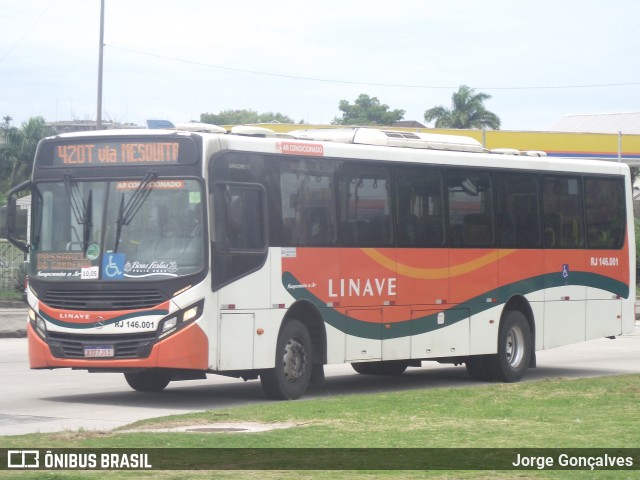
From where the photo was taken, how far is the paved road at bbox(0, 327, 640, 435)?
1441 cm

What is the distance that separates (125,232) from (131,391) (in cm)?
307

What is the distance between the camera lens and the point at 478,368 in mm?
20484

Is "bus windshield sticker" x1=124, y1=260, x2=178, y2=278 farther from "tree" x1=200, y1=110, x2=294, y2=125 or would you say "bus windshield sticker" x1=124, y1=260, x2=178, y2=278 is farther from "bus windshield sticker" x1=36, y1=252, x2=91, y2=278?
"tree" x1=200, y1=110, x2=294, y2=125

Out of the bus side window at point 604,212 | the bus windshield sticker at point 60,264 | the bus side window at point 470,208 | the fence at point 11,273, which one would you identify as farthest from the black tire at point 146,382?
the fence at point 11,273

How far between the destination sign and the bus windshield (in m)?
0.25

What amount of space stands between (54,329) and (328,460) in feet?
22.0

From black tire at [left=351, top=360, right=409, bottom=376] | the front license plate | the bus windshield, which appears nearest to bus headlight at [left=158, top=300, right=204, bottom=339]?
the bus windshield

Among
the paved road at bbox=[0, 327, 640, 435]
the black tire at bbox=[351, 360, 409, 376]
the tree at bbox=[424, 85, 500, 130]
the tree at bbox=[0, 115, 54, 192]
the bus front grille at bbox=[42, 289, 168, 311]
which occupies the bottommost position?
the paved road at bbox=[0, 327, 640, 435]

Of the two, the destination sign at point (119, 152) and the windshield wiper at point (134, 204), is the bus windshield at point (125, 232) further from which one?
the destination sign at point (119, 152)

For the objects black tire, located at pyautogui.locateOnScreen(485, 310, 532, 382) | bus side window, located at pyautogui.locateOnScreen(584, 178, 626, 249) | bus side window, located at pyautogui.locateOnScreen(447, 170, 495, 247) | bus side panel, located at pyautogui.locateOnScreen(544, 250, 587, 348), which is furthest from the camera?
bus side window, located at pyautogui.locateOnScreen(584, 178, 626, 249)

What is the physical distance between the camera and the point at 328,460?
10.1 metres

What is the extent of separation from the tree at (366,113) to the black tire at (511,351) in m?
102

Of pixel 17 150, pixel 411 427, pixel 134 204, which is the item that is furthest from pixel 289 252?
pixel 17 150

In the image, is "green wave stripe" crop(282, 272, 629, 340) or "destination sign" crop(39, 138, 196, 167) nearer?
"destination sign" crop(39, 138, 196, 167)
